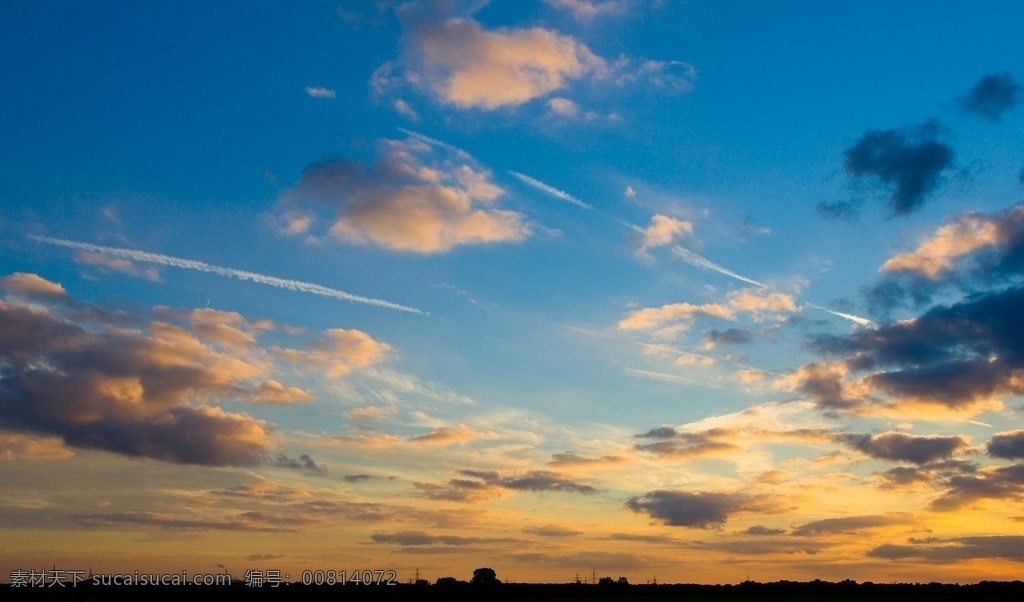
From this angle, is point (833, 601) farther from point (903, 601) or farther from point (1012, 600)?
point (1012, 600)

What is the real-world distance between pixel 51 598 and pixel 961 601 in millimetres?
177846

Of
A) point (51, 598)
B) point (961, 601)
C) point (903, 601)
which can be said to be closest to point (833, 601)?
point (903, 601)

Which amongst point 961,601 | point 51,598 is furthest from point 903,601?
point 51,598

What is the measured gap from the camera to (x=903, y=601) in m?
189

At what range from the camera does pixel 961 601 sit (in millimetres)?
180375

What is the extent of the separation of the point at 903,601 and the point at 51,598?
176368mm

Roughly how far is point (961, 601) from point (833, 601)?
2821 centimetres

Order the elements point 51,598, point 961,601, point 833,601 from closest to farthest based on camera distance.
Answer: point 51,598 → point 961,601 → point 833,601

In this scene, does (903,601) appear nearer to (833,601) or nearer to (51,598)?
(833,601)

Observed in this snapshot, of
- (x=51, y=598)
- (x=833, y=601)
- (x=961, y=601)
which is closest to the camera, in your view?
(x=51, y=598)

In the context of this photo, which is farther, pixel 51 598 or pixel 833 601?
pixel 833 601

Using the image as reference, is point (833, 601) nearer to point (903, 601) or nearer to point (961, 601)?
point (903, 601)

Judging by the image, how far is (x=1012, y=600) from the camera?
181625 mm

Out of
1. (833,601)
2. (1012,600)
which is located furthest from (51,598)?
(1012,600)
